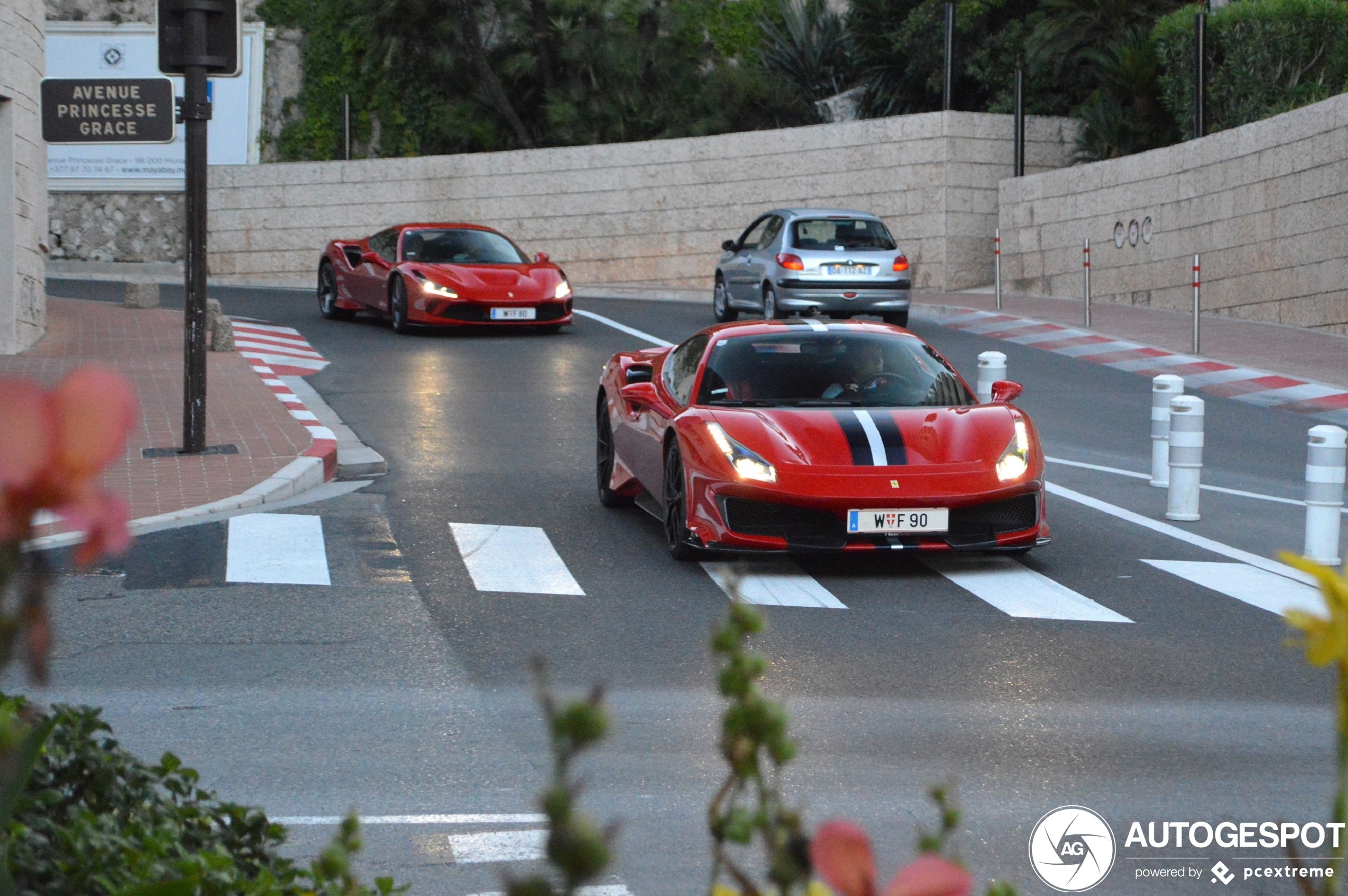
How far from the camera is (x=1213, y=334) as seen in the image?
21219mm

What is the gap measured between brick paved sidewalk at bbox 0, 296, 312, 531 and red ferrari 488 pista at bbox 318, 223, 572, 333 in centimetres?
257

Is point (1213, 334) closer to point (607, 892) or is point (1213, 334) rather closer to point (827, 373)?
point (827, 373)

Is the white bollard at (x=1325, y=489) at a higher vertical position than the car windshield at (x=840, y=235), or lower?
lower

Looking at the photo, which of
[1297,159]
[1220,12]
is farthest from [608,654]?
[1220,12]

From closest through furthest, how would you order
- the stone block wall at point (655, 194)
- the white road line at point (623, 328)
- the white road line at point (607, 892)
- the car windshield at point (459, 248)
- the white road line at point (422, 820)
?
the white road line at point (607, 892) < the white road line at point (422, 820) < the white road line at point (623, 328) < the car windshield at point (459, 248) < the stone block wall at point (655, 194)

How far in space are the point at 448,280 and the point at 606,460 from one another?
35.5 feet

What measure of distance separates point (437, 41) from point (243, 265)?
22.9 feet

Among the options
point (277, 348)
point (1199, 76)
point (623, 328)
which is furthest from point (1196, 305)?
point (277, 348)

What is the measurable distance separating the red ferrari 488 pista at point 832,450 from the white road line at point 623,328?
10.5 m

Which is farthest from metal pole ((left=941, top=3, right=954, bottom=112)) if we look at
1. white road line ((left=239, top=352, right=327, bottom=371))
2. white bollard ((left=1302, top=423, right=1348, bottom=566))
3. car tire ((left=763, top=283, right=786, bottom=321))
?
white bollard ((left=1302, top=423, right=1348, bottom=566))

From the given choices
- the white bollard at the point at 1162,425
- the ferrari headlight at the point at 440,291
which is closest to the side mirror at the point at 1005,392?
the white bollard at the point at 1162,425

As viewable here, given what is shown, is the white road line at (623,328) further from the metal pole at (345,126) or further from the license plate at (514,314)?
the metal pole at (345,126)

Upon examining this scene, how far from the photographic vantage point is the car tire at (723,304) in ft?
77.8

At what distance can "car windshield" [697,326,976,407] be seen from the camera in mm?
9547
